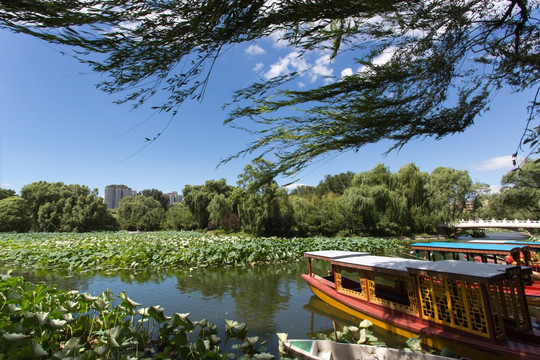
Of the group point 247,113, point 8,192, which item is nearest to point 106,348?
point 247,113

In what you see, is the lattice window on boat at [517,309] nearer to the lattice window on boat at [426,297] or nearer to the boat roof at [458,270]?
the boat roof at [458,270]

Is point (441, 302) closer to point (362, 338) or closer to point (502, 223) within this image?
point (362, 338)

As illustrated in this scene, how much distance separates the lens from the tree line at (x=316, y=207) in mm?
24812

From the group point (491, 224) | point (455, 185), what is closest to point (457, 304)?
point (491, 224)

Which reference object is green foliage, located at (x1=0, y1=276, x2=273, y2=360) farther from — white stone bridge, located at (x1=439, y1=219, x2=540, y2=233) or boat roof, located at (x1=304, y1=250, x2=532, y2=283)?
white stone bridge, located at (x1=439, y1=219, x2=540, y2=233)

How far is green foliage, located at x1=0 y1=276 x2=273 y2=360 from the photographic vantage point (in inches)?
101

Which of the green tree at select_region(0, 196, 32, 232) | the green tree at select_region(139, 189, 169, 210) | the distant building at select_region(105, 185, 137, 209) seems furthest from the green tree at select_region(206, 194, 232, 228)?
the distant building at select_region(105, 185, 137, 209)

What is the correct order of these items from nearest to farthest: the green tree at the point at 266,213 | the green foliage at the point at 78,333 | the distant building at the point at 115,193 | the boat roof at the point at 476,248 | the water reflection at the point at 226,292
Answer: the green foliage at the point at 78,333
the water reflection at the point at 226,292
the boat roof at the point at 476,248
the green tree at the point at 266,213
the distant building at the point at 115,193

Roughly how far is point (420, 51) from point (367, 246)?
14.4 metres

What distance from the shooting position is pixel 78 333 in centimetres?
352

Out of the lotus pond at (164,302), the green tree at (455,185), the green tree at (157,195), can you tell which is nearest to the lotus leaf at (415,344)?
the lotus pond at (164,302)

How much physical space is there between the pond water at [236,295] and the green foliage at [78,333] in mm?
1472

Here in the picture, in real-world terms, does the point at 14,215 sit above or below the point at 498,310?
above

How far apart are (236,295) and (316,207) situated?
69.3ft
